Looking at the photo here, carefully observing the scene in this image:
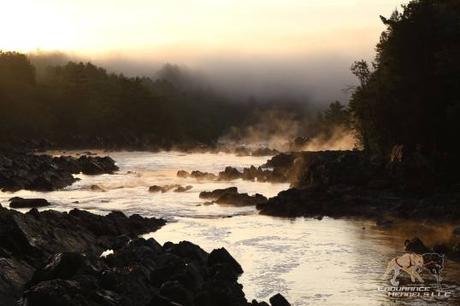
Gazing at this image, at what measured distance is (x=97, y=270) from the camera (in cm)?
2100

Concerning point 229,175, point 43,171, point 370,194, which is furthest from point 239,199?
point 43,171

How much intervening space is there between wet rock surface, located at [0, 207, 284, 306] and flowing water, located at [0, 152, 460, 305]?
266 cm

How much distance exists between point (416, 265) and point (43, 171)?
55.8 meters

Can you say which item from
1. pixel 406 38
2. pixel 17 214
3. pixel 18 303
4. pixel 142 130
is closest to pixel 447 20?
pixel 406 38

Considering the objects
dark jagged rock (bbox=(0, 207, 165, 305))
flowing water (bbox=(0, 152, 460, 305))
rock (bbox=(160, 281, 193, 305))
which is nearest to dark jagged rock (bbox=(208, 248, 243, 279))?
flowing water (bbox=(0, 152, 460, 305))

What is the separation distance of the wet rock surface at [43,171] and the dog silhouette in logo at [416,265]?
4235 centimetres

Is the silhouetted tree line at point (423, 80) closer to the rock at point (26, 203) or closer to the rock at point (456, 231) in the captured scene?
the rock at point (456, 231)

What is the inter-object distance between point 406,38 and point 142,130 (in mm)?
128744

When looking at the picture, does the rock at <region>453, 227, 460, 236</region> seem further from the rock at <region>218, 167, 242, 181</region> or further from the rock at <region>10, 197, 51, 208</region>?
the rock at <region>218, 167, 242, 181</region>

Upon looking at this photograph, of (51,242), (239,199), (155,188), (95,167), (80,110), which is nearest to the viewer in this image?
(51,242)

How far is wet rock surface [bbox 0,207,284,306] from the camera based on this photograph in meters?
18.3

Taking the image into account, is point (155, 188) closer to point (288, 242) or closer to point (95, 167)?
point (95, 167)

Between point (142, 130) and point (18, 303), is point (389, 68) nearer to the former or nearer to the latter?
point (18, 303)

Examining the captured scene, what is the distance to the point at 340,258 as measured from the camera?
102 ft
